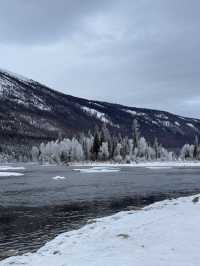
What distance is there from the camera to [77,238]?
71.2 feet

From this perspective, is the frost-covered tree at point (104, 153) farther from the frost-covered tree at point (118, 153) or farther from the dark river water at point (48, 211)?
the dark river water at point (48, 211)

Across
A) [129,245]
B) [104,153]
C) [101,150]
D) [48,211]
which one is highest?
[101,150]

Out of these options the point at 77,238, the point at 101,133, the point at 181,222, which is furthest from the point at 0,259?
the point at 101,133

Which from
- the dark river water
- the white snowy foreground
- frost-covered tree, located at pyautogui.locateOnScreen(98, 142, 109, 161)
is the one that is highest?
frost-covered tree, located at pyautogui.locateOnScreen(98, 142, 109, 161)

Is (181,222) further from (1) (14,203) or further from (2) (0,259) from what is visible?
(1) (14,203)

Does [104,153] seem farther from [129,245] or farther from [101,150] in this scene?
[129,245]

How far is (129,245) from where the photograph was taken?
61.7 feet

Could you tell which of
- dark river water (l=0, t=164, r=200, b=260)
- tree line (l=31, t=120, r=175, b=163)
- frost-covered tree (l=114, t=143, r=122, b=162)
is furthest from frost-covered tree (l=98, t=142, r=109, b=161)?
dark river water (l=0, t=164, r=200, b=260)

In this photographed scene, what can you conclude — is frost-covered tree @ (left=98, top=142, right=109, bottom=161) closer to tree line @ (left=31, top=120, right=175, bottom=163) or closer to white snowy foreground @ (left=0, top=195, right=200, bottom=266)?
tree line @ (left=31, top=120, right=175, bottom=163)

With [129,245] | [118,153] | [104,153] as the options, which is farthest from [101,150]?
[129,245]

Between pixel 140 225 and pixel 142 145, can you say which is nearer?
pixel 140 225

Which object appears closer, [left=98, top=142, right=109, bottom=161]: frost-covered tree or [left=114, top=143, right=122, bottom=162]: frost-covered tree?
[left=98, top=142, right=109, bottom=161]: frost-covered tree

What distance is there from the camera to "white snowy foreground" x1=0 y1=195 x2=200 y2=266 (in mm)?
16266

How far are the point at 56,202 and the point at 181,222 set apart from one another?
20.0 m
